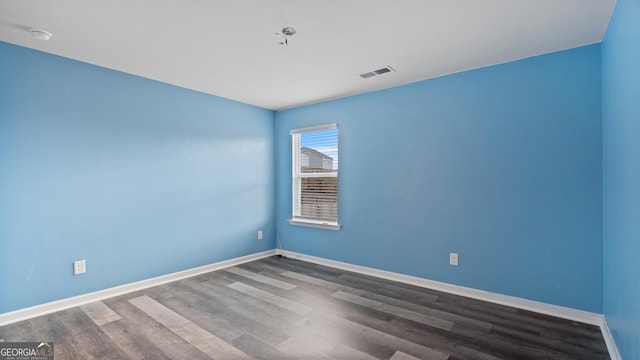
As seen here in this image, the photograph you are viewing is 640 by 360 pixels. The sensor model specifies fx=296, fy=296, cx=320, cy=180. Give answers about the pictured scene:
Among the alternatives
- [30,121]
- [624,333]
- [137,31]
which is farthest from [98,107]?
[624,333]

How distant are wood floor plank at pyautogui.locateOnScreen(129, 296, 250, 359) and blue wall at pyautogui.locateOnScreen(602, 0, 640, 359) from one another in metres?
2.35

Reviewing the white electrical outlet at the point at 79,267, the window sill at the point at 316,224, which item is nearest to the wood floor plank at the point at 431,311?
the window sill at the point at 316,224

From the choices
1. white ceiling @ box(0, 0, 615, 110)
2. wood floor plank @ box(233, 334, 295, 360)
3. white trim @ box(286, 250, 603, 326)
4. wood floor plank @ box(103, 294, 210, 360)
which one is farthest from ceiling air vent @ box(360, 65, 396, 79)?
wood floor plank @ box(103, 294, 210, 360)

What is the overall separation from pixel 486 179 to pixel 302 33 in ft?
7.47

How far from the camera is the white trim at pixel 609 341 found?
200 centimetres

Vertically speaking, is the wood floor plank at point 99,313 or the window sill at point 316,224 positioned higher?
the window sill at point 316,224

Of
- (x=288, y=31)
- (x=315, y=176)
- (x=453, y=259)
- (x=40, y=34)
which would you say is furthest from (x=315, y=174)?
(x=40, y=34)

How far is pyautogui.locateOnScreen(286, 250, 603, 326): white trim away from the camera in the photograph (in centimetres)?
254

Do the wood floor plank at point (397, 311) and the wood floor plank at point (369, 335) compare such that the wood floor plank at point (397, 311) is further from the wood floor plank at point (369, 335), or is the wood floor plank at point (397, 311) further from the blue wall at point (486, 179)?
the blue wall at point (486, 179)

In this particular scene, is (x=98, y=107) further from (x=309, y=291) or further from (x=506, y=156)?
(x=506, y=156)

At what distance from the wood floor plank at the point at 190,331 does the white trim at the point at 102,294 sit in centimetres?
31

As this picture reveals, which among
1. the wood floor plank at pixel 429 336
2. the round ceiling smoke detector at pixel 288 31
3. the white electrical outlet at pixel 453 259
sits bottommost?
the wood floor plank at pixel 429 336

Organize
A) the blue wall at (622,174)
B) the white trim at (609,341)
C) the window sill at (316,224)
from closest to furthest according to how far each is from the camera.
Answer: the blue wall at (622,174) < the white trim at (609,341) < the window sill at (316,224)

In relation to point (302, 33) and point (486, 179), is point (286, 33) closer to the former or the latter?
point (302, 33)
